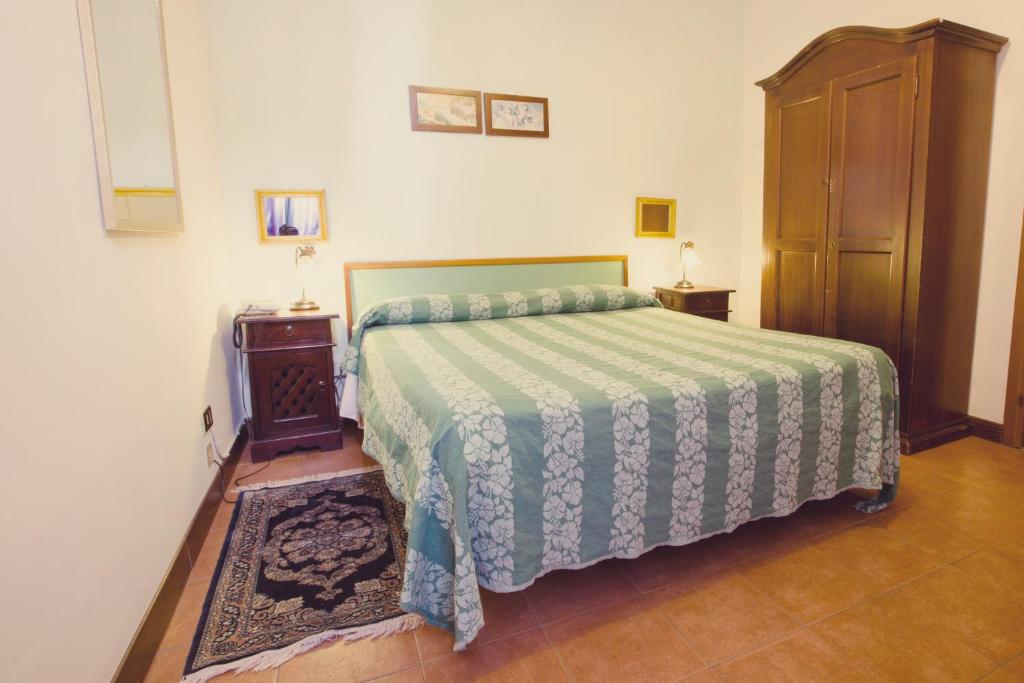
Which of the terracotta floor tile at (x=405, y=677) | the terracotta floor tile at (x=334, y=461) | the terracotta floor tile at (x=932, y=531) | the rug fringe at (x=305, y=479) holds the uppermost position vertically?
the rug fringe at (x=305, y=479)

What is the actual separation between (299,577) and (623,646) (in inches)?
42.4

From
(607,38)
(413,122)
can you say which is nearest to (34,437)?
(413,122)

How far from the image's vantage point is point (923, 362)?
A: 275 cm

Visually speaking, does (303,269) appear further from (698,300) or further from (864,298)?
(864,298)

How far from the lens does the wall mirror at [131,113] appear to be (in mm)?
1411

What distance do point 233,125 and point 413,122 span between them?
101cm

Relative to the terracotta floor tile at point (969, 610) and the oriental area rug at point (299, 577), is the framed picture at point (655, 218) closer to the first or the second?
the oriental area rug at point (299, 577)

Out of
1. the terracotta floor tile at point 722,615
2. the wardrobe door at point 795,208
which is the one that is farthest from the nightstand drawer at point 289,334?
the wardrobe door at point 795,208

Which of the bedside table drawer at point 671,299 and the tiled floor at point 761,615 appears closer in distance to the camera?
the tiled floor at point 761,615

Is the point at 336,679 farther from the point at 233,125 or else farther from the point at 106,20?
the point at 233,125

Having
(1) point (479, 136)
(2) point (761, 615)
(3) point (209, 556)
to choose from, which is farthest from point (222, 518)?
(1) point (479, 136)

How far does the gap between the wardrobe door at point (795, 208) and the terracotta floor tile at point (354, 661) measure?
291 cm

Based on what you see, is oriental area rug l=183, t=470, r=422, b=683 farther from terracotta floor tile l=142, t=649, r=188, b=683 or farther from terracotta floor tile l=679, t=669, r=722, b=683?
terracotta floor tile l=679, t=669, r=722, b=683

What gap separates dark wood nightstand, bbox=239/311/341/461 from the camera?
2.83 meters
